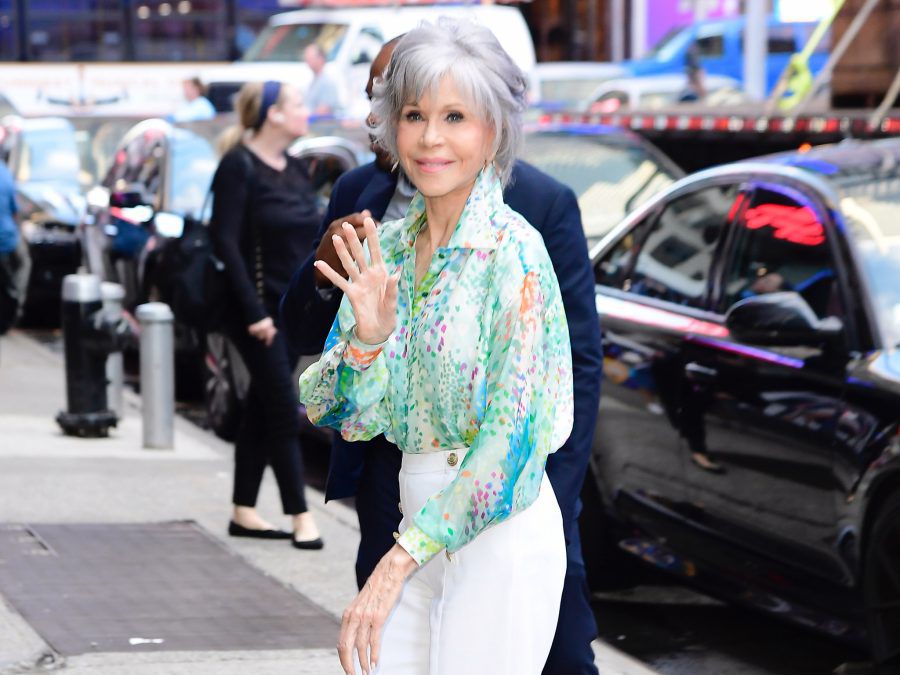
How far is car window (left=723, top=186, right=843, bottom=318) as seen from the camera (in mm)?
5922

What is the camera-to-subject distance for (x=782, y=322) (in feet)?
18.7

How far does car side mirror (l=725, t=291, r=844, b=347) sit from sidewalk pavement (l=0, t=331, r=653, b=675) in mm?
1125

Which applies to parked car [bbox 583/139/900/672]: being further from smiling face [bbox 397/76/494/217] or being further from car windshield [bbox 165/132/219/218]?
car windshield [bbox 165/132/219/218]

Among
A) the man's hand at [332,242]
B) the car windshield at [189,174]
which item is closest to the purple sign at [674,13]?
the car windshield at [189,174]

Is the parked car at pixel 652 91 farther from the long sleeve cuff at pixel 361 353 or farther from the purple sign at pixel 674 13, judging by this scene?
the long sleeve cuff at pixel 361 353

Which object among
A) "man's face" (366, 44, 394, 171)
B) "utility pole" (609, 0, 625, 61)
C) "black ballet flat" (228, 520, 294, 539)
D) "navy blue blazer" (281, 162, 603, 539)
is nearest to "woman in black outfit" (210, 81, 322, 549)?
"black ballet flat" (228, 520, 294, 539)

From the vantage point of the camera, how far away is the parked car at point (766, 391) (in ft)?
17.8

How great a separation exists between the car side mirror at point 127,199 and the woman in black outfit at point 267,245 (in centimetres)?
437

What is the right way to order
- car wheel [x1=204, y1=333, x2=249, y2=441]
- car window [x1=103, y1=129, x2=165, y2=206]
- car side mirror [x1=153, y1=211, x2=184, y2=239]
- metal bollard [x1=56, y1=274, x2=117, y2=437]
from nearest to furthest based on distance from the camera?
metal bollard [x1=56, y1=274, x2=117, y2=437], car wheel [x1=204, y1=333, x2=249, y2=441], car side mirror [x1=153, y1=211, x2=184, y2=239], car window [x1=103, y1=129, x2=165, y2=206]

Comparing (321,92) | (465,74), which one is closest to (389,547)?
(465,74)

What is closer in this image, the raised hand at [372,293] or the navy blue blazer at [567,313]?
the raised hand at [372,293]

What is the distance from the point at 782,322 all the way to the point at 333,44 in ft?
72.5

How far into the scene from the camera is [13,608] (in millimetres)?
6043

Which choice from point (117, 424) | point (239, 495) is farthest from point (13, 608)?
point (117, 424)
